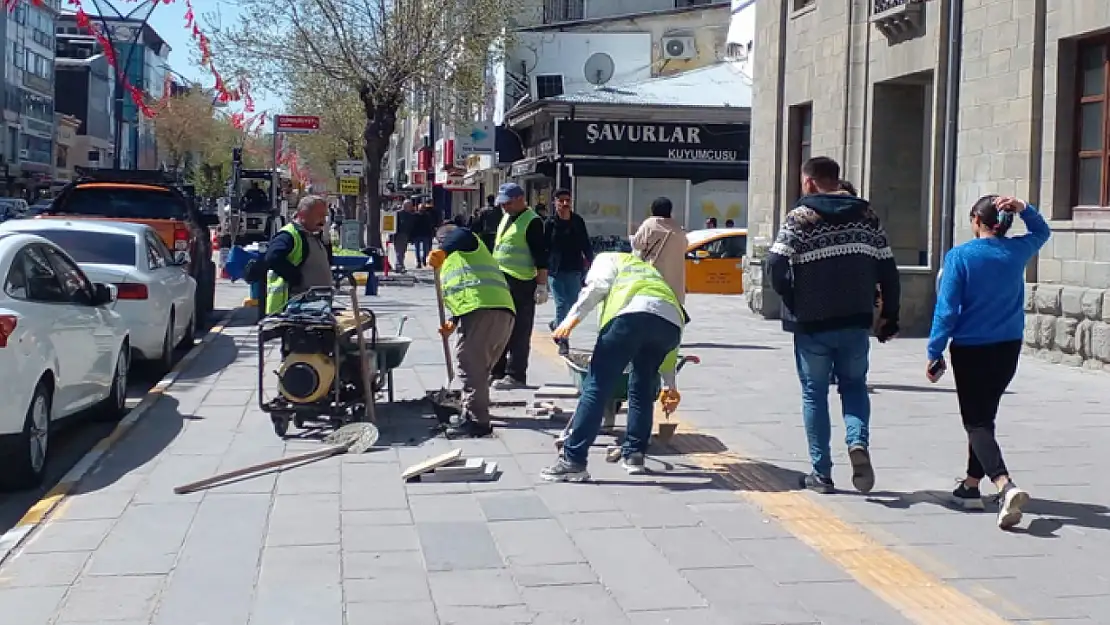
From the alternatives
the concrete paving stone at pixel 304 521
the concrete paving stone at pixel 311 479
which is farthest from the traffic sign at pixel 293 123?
the concrete paving stone at pixel 304 521

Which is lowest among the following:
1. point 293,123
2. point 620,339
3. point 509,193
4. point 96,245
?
point 620,339

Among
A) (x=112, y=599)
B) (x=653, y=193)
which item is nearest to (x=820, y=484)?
(x=112, y=599)

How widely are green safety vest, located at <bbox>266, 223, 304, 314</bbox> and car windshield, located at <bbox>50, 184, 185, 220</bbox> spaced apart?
8.17m

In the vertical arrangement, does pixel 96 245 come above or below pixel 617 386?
above

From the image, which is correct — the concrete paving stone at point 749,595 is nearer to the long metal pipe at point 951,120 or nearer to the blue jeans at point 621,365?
the blue jeans at point 621,365

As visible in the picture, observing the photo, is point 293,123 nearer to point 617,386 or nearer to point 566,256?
point 566,256

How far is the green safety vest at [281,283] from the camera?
9.62 meters

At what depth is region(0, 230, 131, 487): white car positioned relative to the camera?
7.56 metres

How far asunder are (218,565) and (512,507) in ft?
5.50

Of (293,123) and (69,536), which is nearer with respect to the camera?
(69,536)

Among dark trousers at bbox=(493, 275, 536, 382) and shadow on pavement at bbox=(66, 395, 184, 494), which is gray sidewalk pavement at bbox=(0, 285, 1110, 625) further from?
dark trousers at bbox=(493, 275, 536, 382)

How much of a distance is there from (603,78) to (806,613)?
36.8 m

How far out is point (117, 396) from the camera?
33.3 ft

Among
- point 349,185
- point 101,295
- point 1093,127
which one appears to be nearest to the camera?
point 101,295
